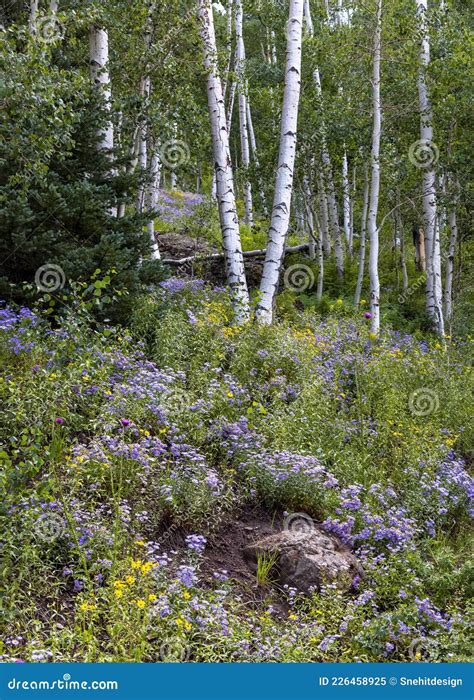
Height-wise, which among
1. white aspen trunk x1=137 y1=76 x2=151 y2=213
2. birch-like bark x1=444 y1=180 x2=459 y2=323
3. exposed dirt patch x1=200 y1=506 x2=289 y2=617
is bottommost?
exposed dirt patch x1=200 y1=506 x2=289 y2=617

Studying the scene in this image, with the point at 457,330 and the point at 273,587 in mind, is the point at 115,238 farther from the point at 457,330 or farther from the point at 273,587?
the point at 457,330

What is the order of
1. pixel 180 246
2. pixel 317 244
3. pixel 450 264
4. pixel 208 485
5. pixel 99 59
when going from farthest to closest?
pixel 317 244
pixel 180 246
pixel 450 264
pixel 99 59
pixel 208 485

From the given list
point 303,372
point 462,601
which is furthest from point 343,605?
point 303,372

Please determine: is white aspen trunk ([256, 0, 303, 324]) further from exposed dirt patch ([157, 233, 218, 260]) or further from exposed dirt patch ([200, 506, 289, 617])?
exposed dirt patch ([200, 506, 289, 617])

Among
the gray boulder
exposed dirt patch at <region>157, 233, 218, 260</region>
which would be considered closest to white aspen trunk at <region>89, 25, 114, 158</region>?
exposed dirt patch at <region>157, 233, 218, 260</region>

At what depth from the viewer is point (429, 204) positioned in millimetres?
15266

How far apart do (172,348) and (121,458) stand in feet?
9.92

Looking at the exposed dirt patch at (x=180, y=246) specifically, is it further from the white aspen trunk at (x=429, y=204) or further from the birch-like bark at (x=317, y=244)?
the white aspen trunk at (x=429, y=204)

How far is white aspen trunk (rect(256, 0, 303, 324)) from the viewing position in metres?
10.9

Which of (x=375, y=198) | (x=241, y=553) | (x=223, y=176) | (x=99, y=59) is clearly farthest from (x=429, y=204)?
(x=241, y=553)

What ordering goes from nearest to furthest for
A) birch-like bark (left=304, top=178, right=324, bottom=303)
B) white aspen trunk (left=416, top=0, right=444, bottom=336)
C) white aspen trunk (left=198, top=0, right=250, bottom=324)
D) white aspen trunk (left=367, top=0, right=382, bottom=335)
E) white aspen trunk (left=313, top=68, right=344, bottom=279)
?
white aspen trunk (left=198, top=0, right=250, bottom=324) < white aspen trunk (left=367, top=0, right=382, bottom=335) < white aspen trunk (left=416, top=0, right=444, bottom=336) < birch-like bark (left=304, top=178, right=324, bottom=303) < white aspen trunk (left=313, top=68, right=344, bottom=279)

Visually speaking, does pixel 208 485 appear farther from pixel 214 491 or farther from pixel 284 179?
pixel 284 179

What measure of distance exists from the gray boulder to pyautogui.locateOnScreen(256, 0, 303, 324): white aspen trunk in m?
5.22

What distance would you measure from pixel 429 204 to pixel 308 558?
1138 centimetres
